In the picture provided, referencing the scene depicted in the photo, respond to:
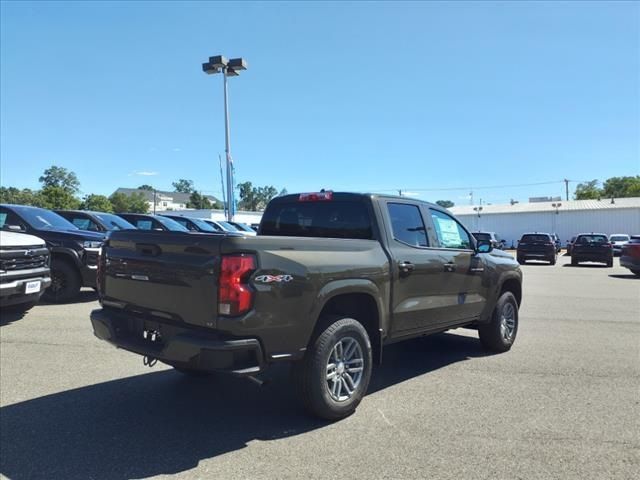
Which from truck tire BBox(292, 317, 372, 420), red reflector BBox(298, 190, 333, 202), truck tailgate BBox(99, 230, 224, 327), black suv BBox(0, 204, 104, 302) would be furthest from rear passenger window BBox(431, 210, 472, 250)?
black suv BBox(0, 204, 104, 302)

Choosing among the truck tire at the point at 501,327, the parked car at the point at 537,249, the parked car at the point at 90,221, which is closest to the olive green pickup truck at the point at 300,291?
the truck tire at the point at 501,327

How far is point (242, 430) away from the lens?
13.7 feet

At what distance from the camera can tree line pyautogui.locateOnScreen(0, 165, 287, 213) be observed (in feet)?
246

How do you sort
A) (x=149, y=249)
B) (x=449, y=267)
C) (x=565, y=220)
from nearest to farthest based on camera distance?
(x=149, y=249) → (x=449, y=267) → (x=565, y=220)

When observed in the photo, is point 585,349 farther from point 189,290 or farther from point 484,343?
point 189,290

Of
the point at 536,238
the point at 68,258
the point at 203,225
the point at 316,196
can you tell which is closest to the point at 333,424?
the point at 316,196

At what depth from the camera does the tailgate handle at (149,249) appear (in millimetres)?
4094

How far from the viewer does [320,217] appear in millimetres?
5355

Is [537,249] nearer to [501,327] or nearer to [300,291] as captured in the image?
[501,327]

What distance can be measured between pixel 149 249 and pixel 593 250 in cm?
2485

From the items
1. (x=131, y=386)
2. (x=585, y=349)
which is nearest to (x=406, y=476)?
(x=131, y=386)

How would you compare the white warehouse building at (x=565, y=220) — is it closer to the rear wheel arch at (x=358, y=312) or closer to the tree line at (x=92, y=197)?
the tree line at (x=92, y=197)

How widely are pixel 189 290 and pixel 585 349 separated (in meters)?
5.59

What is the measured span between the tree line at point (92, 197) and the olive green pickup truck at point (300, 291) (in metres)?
72.2
